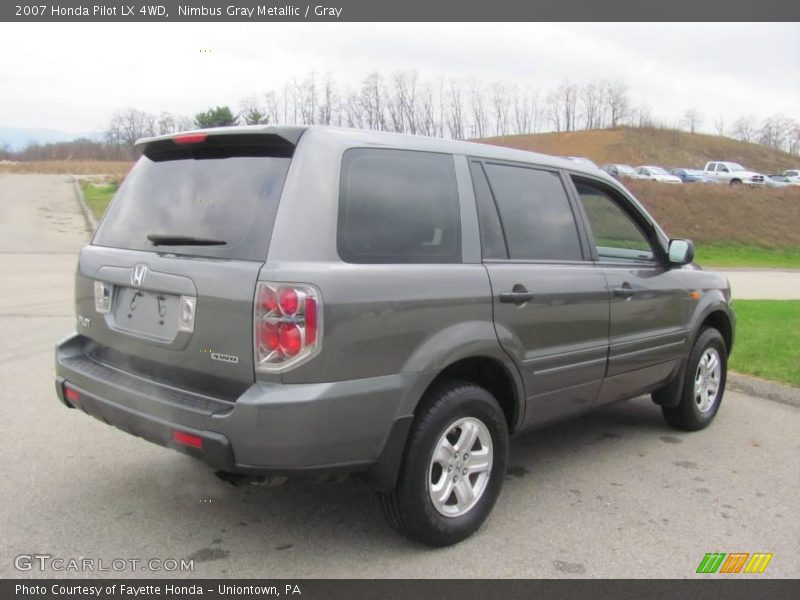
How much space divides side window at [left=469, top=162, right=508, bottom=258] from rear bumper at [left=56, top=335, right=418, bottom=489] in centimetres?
87

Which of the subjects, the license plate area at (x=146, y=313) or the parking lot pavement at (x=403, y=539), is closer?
the license plate area at (x=146, y=313)

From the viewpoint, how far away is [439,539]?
124 inches

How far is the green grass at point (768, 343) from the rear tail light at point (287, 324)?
5.43 metres

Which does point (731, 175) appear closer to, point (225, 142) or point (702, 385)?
point (702, 385)

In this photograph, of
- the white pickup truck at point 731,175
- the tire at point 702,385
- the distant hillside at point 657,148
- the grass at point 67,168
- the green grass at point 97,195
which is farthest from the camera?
the distant hillside at point 657,148

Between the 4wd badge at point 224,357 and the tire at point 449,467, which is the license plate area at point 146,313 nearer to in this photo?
the 4wd badge at point 224,357

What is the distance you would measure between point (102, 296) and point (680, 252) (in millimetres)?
3653

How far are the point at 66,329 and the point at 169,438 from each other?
6285 mm

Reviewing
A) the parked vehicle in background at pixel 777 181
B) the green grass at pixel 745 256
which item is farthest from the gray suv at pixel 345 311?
the parked vehicle in background at pixel 777 181

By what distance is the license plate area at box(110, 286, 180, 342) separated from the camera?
2984 mm

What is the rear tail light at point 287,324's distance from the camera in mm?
2662

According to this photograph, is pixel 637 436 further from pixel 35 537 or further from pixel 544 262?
pixel 35 537

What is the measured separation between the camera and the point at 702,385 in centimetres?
523

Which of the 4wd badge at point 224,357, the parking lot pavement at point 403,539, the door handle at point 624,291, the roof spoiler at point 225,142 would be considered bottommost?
the parking lot pavement at point 403,539
